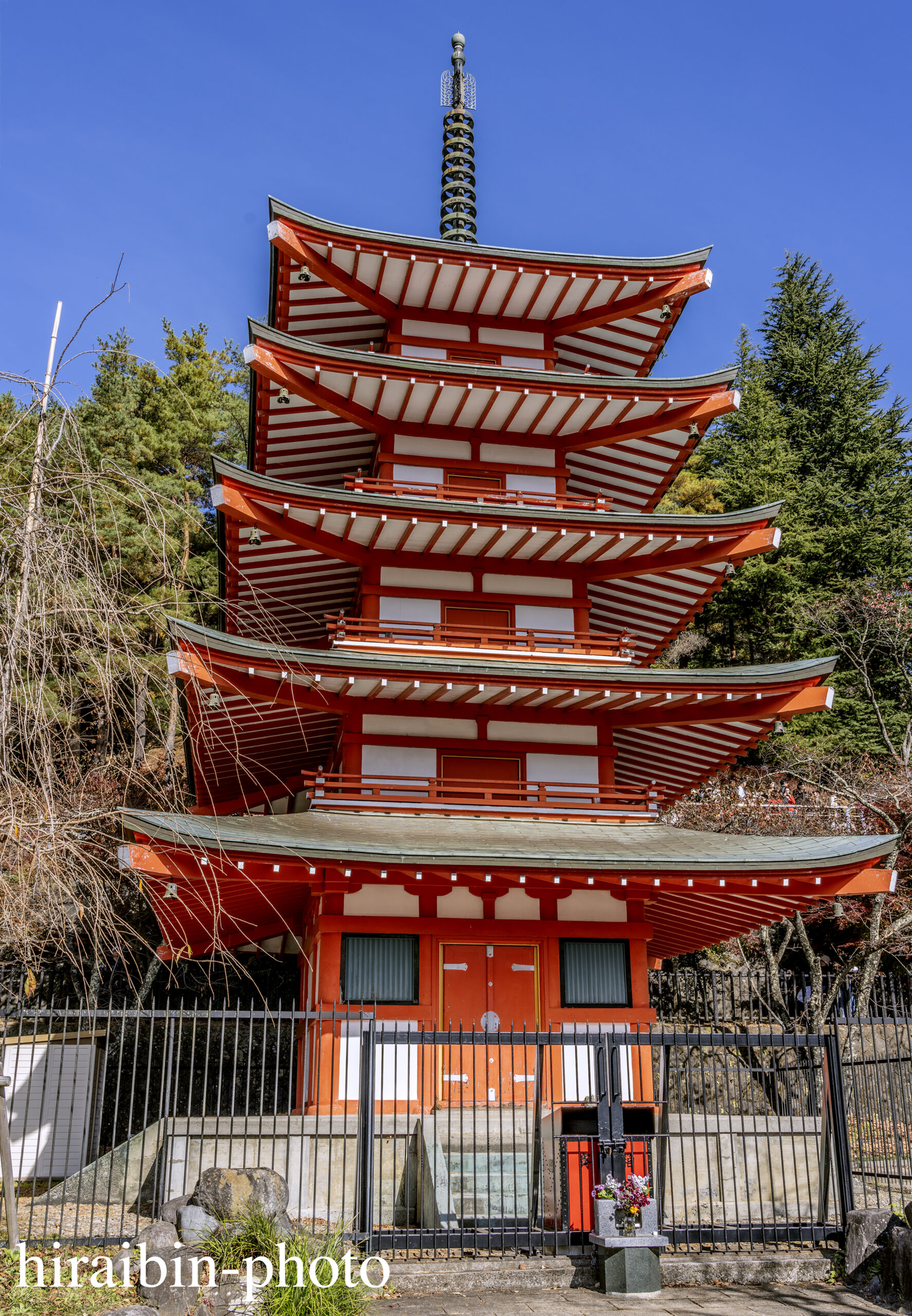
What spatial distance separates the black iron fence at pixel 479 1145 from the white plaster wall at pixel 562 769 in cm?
A: 425

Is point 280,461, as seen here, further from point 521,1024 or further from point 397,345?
point 521,1024

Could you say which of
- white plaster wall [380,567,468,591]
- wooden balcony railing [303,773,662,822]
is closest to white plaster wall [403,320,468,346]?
white plaster wall [380,567,468,591]

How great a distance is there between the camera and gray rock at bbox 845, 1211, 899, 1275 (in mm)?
10539

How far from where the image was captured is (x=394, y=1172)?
12.6 meters

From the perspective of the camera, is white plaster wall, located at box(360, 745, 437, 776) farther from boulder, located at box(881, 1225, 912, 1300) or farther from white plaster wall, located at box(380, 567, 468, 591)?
boulder, located at box(881, 1225, 912, 1300)

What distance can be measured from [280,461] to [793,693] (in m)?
11.2

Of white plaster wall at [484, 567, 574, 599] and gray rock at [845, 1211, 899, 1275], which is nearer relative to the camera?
gray rock at [845, 1211, 899, 1275]

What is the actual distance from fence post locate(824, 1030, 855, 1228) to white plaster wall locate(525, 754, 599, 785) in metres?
7.00

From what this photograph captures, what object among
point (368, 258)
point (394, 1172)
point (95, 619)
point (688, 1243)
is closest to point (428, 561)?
point (368, 258)

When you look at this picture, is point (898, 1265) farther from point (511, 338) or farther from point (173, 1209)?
point (511, 338)

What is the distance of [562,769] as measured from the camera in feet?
59.5

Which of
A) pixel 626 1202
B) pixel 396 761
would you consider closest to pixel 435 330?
pixel 396 761

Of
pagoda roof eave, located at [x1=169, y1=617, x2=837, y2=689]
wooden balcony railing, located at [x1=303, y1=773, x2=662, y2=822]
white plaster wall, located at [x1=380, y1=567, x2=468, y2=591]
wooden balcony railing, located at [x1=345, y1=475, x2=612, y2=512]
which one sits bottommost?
wooden balcony railing, located at [x1=303, y1=773, x2=662, y2=822]

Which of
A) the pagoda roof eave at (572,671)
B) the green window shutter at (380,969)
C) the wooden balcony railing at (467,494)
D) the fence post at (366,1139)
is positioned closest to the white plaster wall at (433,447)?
the wooden balcony railing at (467,494)
